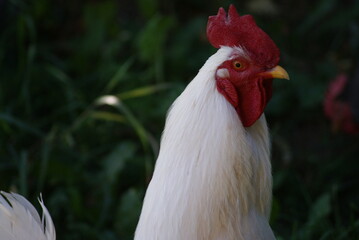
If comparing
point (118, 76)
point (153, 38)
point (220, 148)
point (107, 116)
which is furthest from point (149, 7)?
point (220, 148)

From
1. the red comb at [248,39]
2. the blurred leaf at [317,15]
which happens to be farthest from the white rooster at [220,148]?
the blurred leaf at [317,15]

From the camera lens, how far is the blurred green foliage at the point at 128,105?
4.28m

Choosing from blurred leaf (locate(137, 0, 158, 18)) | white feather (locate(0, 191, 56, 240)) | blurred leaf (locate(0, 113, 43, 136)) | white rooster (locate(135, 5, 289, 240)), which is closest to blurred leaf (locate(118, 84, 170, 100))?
blurred leaf (locate(0, 113, 43, 136))

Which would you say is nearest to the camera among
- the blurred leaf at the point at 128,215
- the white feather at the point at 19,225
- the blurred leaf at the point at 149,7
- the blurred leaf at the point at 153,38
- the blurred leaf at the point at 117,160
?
the white feather at the point at 19,225

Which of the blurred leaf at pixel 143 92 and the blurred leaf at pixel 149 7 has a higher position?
the blurred leaf at pixel 149 7

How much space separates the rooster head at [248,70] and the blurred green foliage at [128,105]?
1238 mm

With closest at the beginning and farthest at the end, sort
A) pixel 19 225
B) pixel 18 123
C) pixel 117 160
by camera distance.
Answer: pixel 19 225
pixel 18 123
pixel 117 160

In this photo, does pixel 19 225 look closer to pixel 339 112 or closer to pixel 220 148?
pixel 220 148

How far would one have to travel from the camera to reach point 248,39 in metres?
2.68

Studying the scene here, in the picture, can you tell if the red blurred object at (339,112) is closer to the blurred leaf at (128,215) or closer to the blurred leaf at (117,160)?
the blurred leaf at (117,160)

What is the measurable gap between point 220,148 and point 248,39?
0.45 meters

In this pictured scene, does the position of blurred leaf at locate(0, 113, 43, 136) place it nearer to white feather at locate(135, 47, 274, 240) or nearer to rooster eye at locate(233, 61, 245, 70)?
white feather at locate(135, 47, 274, 240)

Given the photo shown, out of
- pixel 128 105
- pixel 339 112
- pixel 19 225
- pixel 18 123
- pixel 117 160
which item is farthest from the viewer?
pixel 128 105

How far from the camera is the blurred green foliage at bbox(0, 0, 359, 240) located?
14.0ft
